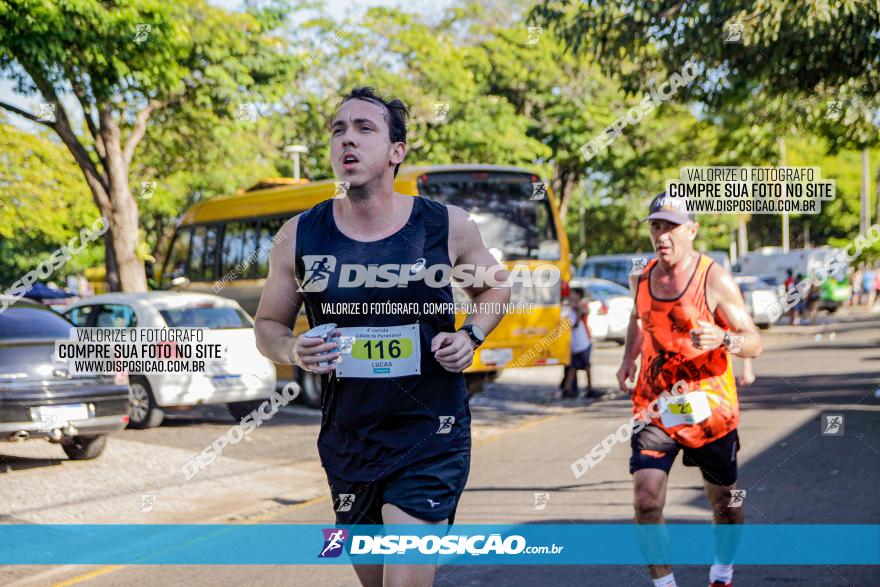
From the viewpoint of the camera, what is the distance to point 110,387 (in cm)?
947

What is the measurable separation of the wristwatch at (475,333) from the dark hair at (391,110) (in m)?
0.57

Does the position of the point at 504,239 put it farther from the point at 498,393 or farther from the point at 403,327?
the point at 403,327

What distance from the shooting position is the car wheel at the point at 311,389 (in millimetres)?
14363

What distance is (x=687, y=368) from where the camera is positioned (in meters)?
4.66

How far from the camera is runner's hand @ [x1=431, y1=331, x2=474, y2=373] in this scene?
10.3 feet

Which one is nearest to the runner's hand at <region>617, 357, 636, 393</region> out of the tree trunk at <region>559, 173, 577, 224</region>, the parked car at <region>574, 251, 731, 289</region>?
the parked car at <region>574, 251, 731, 289</region>

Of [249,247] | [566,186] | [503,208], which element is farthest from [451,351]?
[566,186]

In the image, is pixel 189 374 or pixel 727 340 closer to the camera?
pixel 727 340

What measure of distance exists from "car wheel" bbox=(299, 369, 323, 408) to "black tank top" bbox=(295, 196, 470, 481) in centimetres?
1110

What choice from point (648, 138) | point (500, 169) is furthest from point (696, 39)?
point (648, 138)

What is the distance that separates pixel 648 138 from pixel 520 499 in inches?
1039

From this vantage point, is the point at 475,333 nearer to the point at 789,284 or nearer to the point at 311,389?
the point at 311,389

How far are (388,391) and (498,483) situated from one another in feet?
17.6

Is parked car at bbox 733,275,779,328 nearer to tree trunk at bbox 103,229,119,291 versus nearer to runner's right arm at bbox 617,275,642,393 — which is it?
tree trunk at bbox 103,229,119,291
